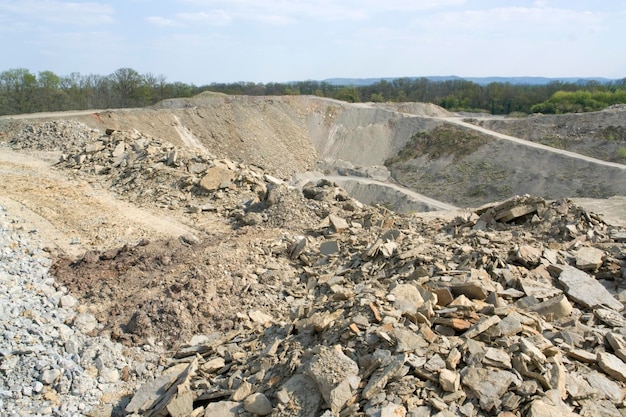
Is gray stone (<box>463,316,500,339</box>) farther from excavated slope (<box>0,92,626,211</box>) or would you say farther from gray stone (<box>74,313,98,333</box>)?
excavated slope (<box>0,92,626,211</box>)

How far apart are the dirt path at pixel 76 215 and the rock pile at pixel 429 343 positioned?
5.21 m

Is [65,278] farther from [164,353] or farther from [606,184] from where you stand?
[606,184]

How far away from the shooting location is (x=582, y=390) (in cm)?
556

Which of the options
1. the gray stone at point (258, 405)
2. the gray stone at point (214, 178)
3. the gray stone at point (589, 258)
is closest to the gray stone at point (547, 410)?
the gray stone at point (258, 405)

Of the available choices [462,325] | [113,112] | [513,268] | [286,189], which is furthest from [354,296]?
[113,112]

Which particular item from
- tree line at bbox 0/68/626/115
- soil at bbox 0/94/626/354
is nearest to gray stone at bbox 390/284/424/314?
soil at bbox 0/94/626/354

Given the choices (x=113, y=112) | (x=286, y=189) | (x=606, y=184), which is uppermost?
(x=113, y=112)

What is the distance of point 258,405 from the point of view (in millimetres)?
6094

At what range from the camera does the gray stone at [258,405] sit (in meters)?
6.04

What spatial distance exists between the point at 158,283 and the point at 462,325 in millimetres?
6364

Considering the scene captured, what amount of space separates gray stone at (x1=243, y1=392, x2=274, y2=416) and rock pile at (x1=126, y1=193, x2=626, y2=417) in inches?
0.5

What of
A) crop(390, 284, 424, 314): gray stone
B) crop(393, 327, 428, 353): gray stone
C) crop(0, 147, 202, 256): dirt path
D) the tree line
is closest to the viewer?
crop(393, 327, 428, 353): gray stone

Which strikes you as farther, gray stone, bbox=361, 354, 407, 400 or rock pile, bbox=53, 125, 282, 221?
rock pile, bbox=53, 125, 282, 221

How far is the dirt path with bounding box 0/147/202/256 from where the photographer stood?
12.7 metres
